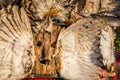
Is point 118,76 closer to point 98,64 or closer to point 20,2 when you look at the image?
point 98,64

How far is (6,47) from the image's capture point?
1926mm

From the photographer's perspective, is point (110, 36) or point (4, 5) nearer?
point (4, 5)

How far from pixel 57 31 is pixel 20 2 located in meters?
0.22

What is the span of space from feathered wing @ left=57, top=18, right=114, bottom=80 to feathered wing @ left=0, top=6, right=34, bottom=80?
17cm

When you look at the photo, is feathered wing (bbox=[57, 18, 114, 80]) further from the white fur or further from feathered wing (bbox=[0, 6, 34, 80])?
feathered wing (bbox=[0, 6, 34, 80])

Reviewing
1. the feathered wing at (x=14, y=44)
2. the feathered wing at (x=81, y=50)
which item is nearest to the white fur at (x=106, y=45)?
the feathered wing at (x=81, y=50)

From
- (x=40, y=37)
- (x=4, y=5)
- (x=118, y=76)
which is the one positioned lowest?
(x=118, y=76)

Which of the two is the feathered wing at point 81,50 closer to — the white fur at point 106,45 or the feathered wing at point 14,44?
the white fur at point 106,45

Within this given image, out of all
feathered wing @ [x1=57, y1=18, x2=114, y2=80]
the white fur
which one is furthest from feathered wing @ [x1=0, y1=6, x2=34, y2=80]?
the white fur

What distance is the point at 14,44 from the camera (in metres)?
1.94

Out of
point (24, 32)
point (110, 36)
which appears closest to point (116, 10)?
point (110, 36)

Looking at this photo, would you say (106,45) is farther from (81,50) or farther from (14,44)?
(14,44)

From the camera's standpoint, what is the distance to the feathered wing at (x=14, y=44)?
1913 mm

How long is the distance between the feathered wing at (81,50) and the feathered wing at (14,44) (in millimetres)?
171
